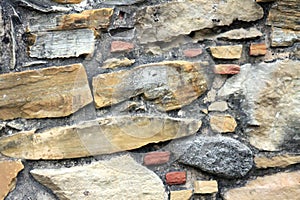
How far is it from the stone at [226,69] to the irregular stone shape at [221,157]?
0.69ft

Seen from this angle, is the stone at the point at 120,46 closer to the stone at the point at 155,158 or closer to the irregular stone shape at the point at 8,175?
the stone at the point at 155,158

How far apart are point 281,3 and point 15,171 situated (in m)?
0.98

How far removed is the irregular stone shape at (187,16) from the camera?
4.47 ft

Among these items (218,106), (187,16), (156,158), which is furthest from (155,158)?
(187,16)

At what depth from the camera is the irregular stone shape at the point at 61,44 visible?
4.41ft

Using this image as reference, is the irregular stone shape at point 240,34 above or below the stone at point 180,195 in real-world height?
above

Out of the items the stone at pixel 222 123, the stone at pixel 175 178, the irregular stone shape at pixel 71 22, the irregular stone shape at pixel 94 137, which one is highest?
the irregular stone shape at pixel 71 22

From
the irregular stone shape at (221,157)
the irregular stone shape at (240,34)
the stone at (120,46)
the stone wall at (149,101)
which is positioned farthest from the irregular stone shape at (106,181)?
the irregular stone shape at (240,34)

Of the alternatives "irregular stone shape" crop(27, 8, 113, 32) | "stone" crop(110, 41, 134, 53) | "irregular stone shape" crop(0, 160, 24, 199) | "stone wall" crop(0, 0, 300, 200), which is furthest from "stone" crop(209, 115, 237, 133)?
"irregular stone shape" crop(0, 160, 24, 199)

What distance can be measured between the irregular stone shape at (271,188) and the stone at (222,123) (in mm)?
181

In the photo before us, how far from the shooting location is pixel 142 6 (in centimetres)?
138

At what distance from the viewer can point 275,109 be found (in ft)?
4.40

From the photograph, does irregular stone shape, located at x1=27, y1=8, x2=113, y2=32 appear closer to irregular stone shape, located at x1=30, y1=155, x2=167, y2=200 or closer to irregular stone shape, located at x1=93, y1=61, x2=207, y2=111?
irregular stone shape, located at x1=93, y1=61, x2=207, y2=111

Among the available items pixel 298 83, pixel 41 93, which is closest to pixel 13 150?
pixel 41 93
